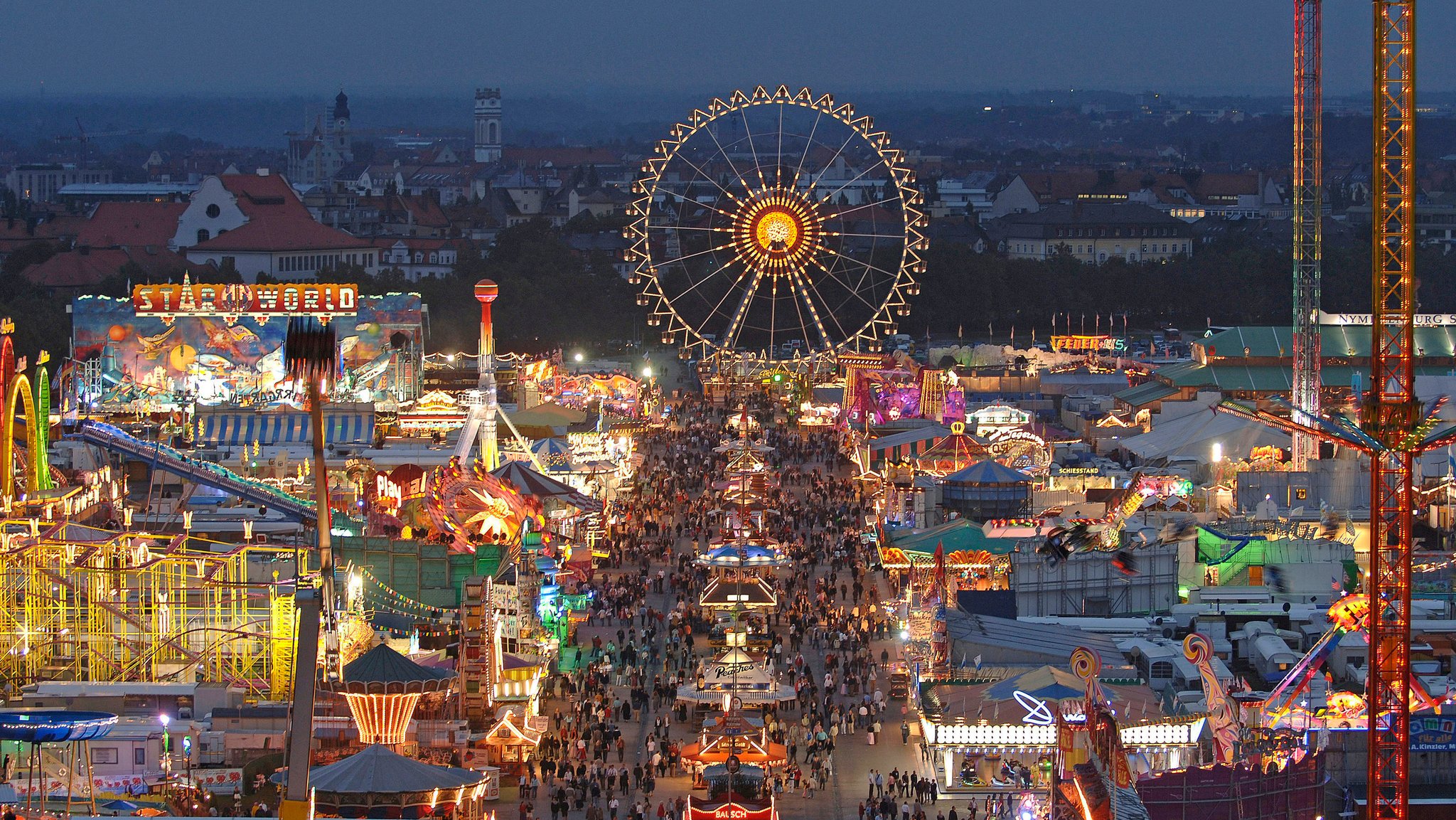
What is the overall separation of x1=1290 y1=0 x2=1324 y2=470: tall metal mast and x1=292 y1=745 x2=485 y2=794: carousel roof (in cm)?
2765

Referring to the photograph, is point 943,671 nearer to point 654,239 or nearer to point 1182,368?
point 1182,368

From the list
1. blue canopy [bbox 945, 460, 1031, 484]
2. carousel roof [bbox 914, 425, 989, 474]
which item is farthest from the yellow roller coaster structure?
carousel roof [bbox 914, 425, 989, 474]

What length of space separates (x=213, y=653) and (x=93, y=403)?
113 ft

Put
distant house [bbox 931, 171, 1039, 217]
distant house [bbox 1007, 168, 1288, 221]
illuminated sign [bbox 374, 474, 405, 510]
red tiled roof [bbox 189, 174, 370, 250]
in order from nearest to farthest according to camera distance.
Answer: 1. illuminated sign [bbox 374, 474, 405, 510]
2. red tiled roof [bbox 189, 174, 370, 250]
3. distant house [bbox 931, 171, 1039, 217]
4. distant house [bbox 1007, 168, 1288, 221]

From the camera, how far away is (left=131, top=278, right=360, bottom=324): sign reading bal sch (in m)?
69.1

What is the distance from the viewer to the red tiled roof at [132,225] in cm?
11719

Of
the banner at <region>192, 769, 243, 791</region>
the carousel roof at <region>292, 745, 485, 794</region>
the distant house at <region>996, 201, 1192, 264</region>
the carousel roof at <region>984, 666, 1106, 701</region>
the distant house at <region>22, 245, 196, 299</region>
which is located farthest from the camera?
the distant house at <region>996, 201, 1192, 264</region>

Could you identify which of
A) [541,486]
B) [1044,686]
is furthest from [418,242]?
[1044,686]

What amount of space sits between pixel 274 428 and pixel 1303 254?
24.7 m

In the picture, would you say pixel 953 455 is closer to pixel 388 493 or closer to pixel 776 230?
pixel 776 230

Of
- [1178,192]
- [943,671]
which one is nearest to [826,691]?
[943,671]

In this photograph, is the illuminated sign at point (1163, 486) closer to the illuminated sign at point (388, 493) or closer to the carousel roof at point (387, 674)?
the illuminated sign at point (388, 493)

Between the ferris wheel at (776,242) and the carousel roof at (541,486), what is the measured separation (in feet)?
35.0

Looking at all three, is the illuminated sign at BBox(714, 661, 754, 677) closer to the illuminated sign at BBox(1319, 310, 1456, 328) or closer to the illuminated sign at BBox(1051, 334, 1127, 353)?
the illuminated sign at BBox(1319, 310, 1456, 328)
